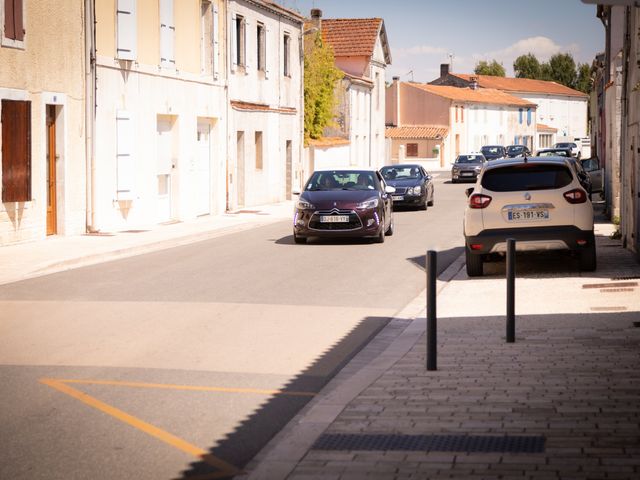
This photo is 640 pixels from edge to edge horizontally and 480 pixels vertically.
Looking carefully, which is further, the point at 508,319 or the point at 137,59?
the point at 137,59

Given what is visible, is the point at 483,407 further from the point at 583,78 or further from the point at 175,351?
the point at 583,78

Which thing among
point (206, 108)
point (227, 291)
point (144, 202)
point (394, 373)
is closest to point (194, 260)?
point (227, 291)

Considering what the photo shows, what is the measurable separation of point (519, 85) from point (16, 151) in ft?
413

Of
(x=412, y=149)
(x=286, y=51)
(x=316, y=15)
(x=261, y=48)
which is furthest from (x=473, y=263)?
(x=412, y=149)

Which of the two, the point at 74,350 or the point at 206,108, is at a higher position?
the point at 206,108

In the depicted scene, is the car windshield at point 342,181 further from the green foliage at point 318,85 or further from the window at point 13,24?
the green foliage at point 318,85

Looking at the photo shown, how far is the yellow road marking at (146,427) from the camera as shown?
6.64 metres

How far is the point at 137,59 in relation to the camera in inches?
1093

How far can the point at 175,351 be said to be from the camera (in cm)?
1062

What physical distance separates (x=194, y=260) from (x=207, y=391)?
36.4ft

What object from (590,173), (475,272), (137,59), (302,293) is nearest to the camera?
(302,293)

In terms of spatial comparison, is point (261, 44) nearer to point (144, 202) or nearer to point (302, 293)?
point (144, 202)

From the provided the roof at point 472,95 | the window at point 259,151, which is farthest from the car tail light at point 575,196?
the roof at point 472,95

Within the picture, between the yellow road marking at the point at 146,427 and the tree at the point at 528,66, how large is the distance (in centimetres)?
16957
